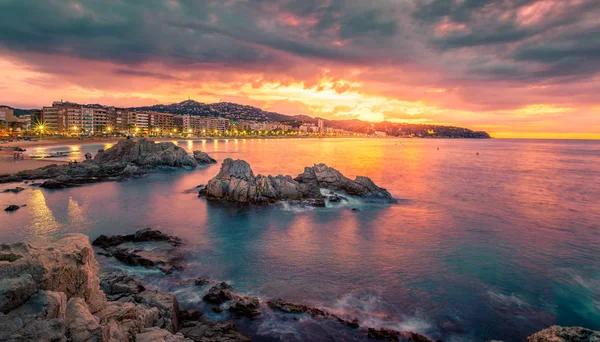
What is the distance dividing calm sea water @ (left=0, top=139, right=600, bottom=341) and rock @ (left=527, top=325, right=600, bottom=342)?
3305 millimetres

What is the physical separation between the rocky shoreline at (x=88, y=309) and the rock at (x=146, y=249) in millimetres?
3659

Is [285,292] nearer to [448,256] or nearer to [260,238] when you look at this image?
[260,238]

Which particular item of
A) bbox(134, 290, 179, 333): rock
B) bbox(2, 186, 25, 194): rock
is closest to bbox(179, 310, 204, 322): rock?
bbox(134, 290, 179, 333): rock

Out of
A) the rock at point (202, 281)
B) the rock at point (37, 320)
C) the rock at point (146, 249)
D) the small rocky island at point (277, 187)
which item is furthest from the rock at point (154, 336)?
the small rocky island at point (277, 187)

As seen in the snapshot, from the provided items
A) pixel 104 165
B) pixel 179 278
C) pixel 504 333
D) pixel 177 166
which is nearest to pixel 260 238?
pixel 179 278

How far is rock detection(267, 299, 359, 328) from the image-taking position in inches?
482

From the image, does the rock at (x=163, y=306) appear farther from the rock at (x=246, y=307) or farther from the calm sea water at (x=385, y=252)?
the rock at (x=246, y=307)

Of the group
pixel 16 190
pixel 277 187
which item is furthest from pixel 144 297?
pixel 16 190

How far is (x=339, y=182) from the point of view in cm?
3631

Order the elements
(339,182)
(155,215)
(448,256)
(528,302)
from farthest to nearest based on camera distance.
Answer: (339,182), (155,215), (448,256), (528,302)

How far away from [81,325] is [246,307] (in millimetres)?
6929

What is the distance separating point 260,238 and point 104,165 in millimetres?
36064

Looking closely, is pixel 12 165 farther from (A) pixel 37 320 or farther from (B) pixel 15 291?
(A) pixel 37 320

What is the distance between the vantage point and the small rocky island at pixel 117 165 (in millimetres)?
39188
